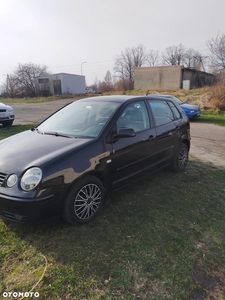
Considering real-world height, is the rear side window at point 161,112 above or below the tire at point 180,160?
above

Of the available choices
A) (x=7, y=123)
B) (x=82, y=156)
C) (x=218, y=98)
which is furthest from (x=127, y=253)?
(x=218, y=98)

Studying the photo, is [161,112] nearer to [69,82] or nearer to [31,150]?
[31,150]

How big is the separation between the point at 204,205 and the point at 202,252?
3.67ft

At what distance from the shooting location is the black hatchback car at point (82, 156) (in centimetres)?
252

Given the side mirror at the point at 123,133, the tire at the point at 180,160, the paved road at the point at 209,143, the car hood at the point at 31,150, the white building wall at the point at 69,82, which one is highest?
the white building wall at the point at 69,82

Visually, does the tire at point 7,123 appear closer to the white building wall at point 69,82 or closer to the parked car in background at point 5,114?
the parked car in background at point 5,114

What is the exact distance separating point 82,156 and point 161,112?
2212 mm

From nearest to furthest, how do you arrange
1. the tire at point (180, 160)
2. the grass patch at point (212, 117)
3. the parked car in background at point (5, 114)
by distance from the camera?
the tire at point (180, 160) < the parked car in background at point (5, 114) < the grass patch at point (212, 117)

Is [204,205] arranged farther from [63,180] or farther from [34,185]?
[34,185]

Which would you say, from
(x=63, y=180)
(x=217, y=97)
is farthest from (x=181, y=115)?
(x=217, y=97)

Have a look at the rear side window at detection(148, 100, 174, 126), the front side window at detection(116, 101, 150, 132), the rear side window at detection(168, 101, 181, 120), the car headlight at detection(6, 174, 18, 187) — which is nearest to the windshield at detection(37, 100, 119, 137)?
the front side window at detection(116, 101, 150, 132)

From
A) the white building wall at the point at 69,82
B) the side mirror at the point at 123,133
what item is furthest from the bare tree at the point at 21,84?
the side mirror at the point at 123,133

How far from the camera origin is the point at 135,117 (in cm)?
374

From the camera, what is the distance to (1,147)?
10.5ft
